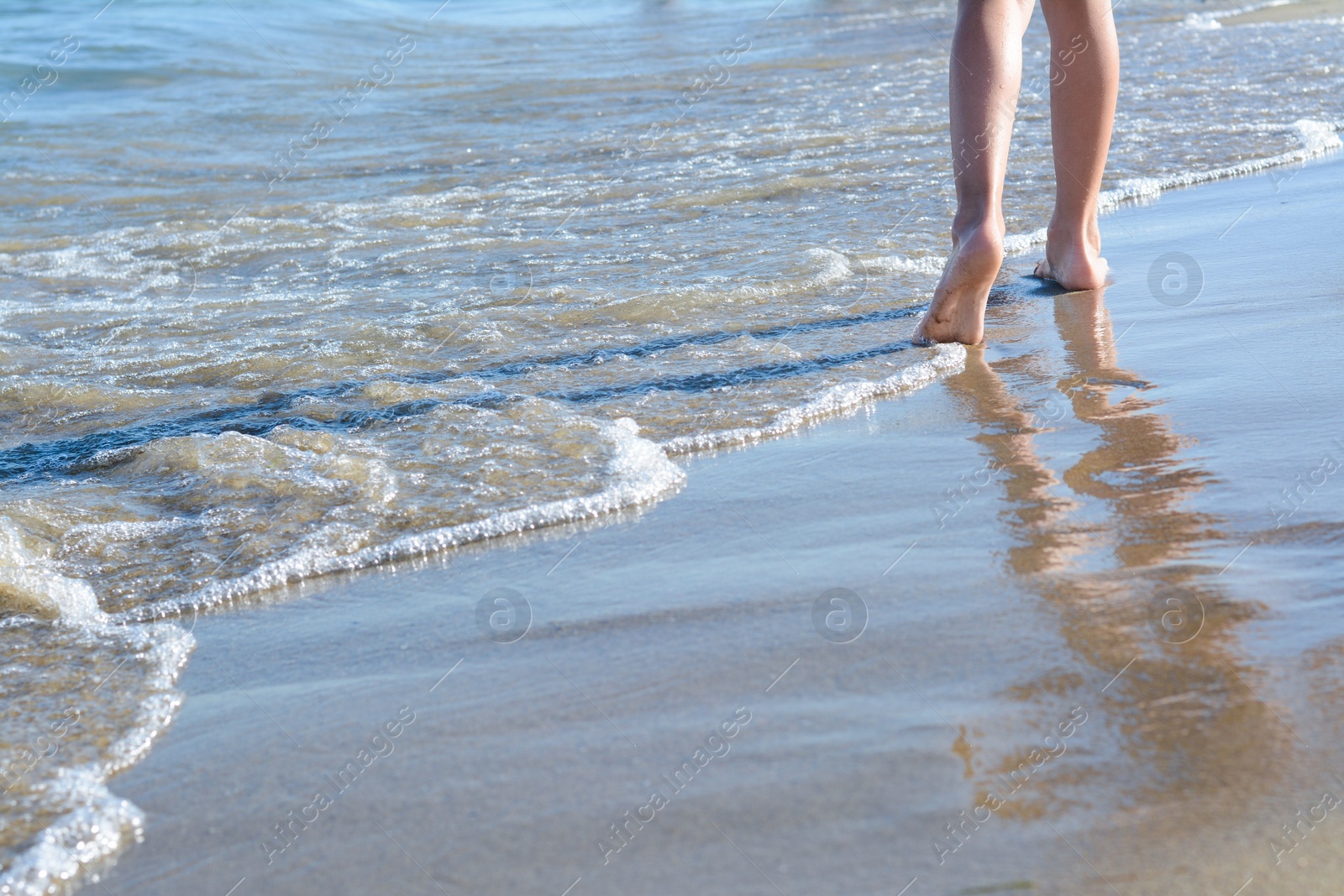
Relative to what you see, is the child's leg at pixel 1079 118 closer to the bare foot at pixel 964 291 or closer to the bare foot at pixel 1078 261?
the bare foot at pixel 1078 261

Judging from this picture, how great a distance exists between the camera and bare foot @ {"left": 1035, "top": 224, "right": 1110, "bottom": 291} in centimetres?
304

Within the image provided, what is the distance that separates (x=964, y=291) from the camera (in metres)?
2.53

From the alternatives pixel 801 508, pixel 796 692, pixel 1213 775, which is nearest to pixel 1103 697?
pixel 1213 775

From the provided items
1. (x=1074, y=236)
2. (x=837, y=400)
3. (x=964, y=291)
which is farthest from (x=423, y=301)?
(x=1074, y=236)

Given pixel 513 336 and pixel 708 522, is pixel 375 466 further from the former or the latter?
pixel 513 336

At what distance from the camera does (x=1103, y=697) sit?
4.33ft

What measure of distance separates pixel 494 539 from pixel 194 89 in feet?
27.2

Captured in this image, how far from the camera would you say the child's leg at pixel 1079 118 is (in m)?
2.70

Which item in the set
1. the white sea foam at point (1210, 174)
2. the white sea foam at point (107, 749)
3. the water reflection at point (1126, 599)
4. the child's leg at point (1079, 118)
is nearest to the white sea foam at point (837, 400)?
the water reflection at point (1126, 599)

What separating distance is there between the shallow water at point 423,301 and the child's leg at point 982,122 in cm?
27

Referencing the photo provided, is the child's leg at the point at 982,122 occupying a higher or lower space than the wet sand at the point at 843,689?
higher

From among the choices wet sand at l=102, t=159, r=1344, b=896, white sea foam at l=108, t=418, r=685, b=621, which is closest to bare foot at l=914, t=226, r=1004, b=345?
wet sand at l=102, t=159, r=1344, b=896

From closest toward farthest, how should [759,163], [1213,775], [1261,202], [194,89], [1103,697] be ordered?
[1213,775], [1103,697], [1261,202], [759,163], [194,89]

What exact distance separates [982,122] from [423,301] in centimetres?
167
